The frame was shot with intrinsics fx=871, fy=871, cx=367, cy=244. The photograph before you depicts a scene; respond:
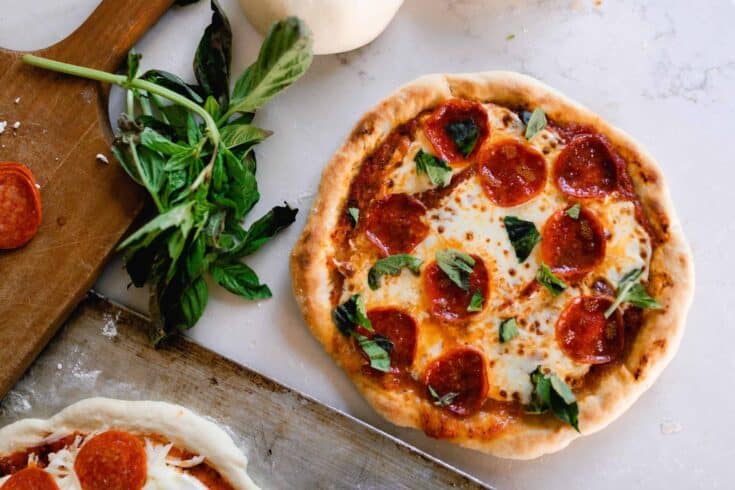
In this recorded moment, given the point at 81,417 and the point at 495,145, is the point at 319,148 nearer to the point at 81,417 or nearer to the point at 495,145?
the point at 495,145

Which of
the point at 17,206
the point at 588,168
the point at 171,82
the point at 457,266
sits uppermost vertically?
the point at 171,82

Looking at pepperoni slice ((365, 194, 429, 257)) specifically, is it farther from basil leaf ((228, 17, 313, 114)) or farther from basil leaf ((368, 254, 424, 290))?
basil leaf ((228, 17, 313, 114))

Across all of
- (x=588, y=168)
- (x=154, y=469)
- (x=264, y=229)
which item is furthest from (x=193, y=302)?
(x=588, y=168)

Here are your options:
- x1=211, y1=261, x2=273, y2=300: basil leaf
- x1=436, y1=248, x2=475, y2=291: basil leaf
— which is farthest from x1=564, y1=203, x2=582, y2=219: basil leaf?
x1=211, y1=261, x2=273, y2=300: basil leaf

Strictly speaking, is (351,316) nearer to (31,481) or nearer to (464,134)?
(464,134)

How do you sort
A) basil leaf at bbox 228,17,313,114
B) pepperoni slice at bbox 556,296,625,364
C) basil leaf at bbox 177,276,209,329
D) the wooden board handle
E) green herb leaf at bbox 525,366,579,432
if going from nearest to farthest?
basil leaf at bbox 228,17,313,114 → green herb leaf at bbox 525,366,579,432 → pepperoni slice at bbox 556,296,625,364 → basil leaf at bbox 177,276,209,329 → the wooden board handle

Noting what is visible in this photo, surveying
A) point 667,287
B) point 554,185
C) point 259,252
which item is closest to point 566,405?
point 667,287

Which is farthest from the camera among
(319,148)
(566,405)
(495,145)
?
(319,148)
